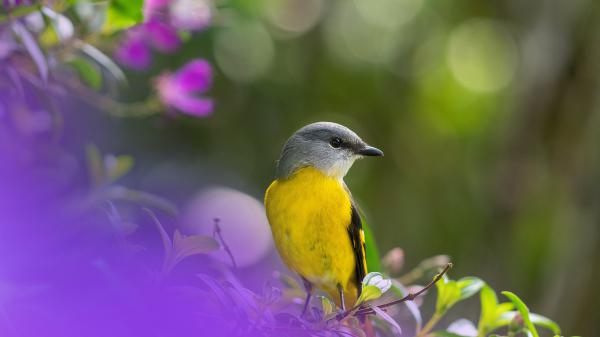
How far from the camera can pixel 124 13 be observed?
1.25 meters

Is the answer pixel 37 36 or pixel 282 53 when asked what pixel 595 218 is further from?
pixel 37 36

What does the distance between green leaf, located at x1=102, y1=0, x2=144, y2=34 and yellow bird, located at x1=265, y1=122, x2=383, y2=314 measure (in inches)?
18.6

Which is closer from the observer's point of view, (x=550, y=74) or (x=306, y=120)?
(x=550, y=74)

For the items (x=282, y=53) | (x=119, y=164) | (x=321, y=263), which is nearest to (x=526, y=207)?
(x=282, y=53)

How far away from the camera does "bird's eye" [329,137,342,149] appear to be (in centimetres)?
174

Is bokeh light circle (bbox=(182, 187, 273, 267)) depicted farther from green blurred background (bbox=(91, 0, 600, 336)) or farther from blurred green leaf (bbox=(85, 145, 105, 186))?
blurred green leaf (bbox=(85, 145, 105, 186))

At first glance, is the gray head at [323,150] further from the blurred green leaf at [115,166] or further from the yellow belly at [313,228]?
the blurred green leaf at [115,166]

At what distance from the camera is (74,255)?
2.14 feet

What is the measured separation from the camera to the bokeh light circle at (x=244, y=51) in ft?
14.9

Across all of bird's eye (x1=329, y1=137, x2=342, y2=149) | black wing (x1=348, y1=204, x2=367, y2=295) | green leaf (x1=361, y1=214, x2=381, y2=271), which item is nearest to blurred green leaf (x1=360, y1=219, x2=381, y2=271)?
green leaf (x1=361, y1=214, x2=381, y2=271)

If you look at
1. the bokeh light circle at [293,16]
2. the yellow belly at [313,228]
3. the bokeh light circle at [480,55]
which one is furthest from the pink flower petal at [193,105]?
the bokeh light circle at [480,55]

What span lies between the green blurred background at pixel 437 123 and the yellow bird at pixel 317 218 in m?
1.85

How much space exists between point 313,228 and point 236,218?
1951mm

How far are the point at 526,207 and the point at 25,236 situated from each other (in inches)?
151
